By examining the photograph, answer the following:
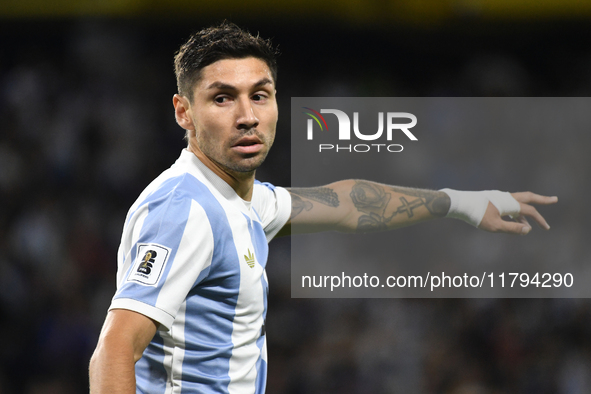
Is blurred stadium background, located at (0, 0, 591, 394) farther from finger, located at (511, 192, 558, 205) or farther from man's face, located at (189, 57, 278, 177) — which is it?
man's face, located at (189, 57, 278, 177)

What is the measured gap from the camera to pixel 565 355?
487 centimetres

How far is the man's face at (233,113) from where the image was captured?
4.80ft

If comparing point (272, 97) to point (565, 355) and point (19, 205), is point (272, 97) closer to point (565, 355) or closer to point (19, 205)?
point (19, 205)

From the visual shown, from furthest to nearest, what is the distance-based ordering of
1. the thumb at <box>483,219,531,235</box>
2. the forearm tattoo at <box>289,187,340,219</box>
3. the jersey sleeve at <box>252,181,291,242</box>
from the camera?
the thumb at <box>483,219,531,235</box>
the forearm tattoo at <box>289,187,340,219</box>
the jersey sleeve at <box>252,181,291,242</box>

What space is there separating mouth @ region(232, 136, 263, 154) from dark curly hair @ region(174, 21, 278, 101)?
0.19m

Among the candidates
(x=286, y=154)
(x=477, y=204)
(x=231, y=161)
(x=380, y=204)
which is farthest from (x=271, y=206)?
(x=286, y=154)

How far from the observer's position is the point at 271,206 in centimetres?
191

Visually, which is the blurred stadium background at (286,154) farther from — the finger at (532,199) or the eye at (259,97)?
the eye at (259,97)

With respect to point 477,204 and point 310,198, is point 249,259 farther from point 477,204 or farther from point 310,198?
point 477,204

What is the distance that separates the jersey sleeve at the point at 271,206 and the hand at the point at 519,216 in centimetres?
91

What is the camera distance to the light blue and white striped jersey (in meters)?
1.19

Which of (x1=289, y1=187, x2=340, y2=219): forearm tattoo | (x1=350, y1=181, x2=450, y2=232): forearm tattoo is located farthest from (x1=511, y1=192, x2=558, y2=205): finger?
(x1=289, y1=187, x2=340, y2=219): forearm tattoo

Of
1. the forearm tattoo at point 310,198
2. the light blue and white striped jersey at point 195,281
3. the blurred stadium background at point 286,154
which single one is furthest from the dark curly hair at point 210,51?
the blurred stadium background at point 286,154

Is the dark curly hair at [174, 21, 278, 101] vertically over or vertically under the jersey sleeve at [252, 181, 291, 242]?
over
